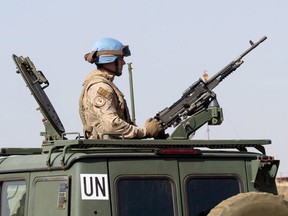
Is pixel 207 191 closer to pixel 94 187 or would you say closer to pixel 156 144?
pixel 156 144

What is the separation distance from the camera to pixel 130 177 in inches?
310

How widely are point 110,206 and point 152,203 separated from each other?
39 centimetres

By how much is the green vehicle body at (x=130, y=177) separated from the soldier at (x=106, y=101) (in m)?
0.36

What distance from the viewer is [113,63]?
30.4 ft

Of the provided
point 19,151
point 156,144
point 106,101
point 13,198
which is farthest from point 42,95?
point 156,144

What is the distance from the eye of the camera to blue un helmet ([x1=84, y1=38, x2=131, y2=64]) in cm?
925

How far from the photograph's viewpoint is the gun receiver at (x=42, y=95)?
956cm

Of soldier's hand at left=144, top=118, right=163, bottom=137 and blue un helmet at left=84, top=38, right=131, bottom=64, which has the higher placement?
blue un helmet at left=84, top=38, right=131, bottom=64

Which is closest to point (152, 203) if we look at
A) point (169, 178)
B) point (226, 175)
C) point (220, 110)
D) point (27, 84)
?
point (169, 178)

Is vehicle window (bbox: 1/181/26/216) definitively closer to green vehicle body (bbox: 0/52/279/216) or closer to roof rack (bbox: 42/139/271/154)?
green vehicle body (bbox: 0/52/279/216)

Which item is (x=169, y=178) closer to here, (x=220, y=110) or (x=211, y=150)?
(x=211, y=150)

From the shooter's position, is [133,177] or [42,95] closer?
[133,177]

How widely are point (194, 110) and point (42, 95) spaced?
156cm

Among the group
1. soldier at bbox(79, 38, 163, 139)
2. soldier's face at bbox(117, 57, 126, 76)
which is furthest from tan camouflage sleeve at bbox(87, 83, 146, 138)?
soldier's face at bbox(117, 57, 126, 76)
